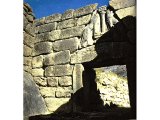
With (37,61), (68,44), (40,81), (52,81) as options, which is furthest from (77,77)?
(37,61)

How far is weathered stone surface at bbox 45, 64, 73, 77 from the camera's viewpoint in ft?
18.0

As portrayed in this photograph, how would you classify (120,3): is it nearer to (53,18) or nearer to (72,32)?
(72,32)

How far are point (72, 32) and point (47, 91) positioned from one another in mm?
1465

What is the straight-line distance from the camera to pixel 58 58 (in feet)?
18.5

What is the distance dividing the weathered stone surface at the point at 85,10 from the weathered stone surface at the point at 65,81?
4.65ft

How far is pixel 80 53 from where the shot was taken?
5.37m

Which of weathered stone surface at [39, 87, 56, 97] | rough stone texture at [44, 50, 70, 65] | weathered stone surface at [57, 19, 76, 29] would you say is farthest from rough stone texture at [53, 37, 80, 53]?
weathered stone surface at [39, 87, 56, 97]

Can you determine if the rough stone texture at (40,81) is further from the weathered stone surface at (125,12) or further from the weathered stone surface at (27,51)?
the weathered stone surface at (125,12)
